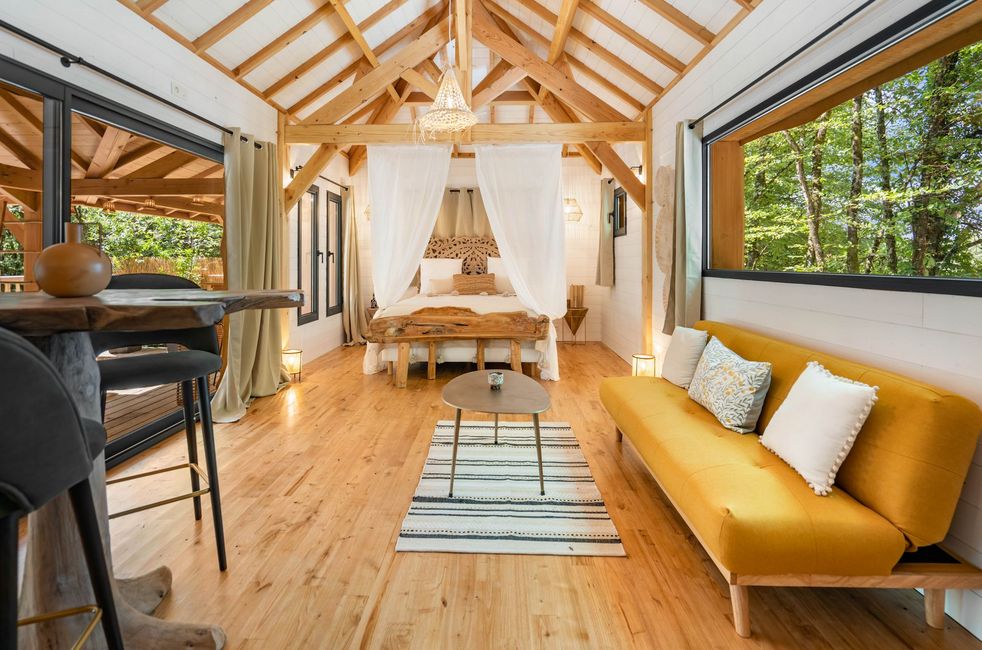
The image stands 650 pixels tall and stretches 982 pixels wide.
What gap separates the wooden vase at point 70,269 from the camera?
4.24ft

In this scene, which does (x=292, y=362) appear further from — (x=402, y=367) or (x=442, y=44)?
(x=442, y=44)

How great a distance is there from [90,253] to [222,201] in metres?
2.67

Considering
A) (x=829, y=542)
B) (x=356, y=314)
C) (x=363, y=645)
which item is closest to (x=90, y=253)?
(x=363, y=645)

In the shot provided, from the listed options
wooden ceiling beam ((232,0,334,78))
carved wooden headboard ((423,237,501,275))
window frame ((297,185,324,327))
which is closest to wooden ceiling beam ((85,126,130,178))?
wooden ceiling beam ((232,0,334,78))

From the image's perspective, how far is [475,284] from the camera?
20.4 ft

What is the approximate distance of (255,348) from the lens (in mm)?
4031

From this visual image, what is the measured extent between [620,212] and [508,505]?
4.82 metres

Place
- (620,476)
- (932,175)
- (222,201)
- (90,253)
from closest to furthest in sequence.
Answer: (90,253), (932,175), (620,476), (222,201)

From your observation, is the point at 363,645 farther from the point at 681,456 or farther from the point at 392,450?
the point at 392,450

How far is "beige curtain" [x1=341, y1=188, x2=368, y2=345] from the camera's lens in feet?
22.3

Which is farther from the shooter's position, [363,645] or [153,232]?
[153,232]

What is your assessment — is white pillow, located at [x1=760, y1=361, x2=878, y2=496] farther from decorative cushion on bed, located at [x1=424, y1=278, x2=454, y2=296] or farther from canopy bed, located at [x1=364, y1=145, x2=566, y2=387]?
decorative cushion on bed, located at [x1=424, y1=278, x2=454, y2=296]

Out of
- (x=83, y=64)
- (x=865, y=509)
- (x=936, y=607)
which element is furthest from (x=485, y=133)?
(x=936, y=607)

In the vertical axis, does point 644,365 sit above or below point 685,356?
below
